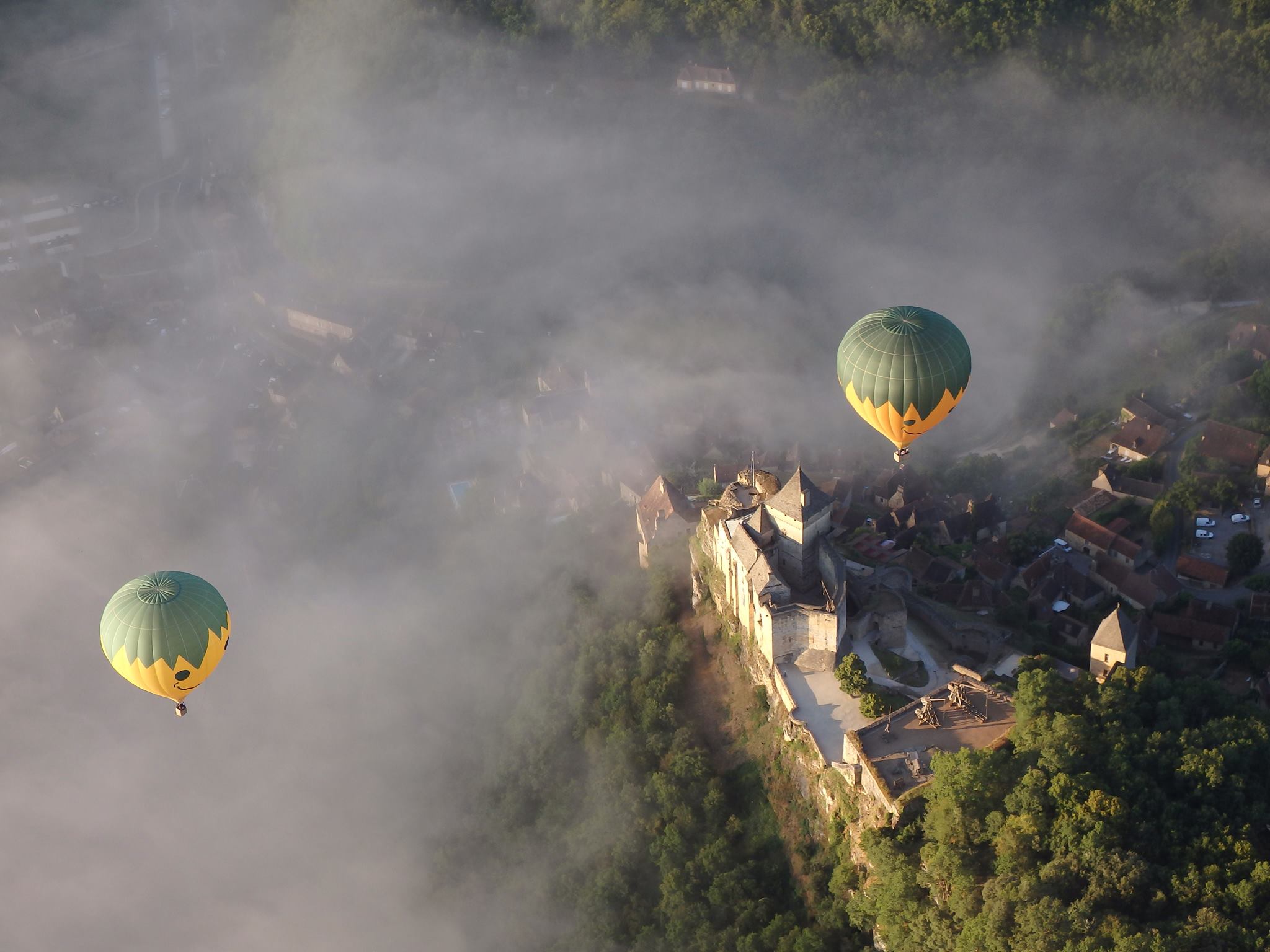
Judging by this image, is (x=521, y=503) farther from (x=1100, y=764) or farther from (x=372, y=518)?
(x=1100, y=764)

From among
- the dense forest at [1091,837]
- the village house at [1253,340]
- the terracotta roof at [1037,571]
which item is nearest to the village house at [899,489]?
the terracotta roof at [1037,571]

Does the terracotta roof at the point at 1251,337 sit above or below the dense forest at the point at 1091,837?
below

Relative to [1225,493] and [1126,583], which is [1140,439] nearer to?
[1225,493]

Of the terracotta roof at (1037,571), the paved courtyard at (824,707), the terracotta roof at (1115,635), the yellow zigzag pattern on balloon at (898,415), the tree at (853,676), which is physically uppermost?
the yellow zigzag pattern on balloon at (898,415)

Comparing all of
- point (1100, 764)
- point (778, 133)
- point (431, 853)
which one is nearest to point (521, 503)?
point (431, 853)

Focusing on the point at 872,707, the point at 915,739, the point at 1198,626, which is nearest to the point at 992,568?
the point at 1198,626

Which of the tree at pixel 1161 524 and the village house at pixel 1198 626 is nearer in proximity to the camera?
the village house at pixel 1198 626

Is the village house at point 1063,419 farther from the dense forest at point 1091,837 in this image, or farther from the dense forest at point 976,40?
the dense forest at point 976,40
